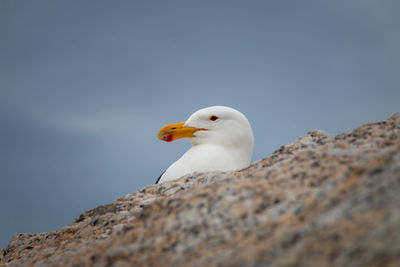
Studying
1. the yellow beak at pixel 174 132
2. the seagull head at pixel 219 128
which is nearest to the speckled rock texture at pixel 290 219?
the seagull head at pixel 219 128

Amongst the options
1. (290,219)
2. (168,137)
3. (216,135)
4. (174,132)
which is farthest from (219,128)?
(290,219)

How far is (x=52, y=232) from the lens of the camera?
430 cm

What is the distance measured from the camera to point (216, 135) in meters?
6.05

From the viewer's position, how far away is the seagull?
19.1 feet

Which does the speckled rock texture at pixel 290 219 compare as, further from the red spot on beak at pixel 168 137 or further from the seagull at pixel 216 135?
the red spot on beak at pixel 168 137

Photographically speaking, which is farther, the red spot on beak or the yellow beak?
the red spot on beak

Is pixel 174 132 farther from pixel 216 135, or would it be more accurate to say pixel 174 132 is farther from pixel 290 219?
pixel 290 219

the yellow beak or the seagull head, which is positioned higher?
the yellow beak

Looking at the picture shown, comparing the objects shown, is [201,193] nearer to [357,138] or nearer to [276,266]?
[276,266]

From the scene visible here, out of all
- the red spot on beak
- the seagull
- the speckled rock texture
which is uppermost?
the red spot on beak

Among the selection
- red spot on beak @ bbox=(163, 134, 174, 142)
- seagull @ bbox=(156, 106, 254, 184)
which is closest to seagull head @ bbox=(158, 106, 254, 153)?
seagull @ bbox=(156, 106, 254, 184)

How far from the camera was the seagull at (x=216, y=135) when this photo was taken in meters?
5.82

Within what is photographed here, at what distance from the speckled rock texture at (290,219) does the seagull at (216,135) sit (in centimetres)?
284

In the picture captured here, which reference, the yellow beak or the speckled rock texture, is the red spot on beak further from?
the speckled rock texture
